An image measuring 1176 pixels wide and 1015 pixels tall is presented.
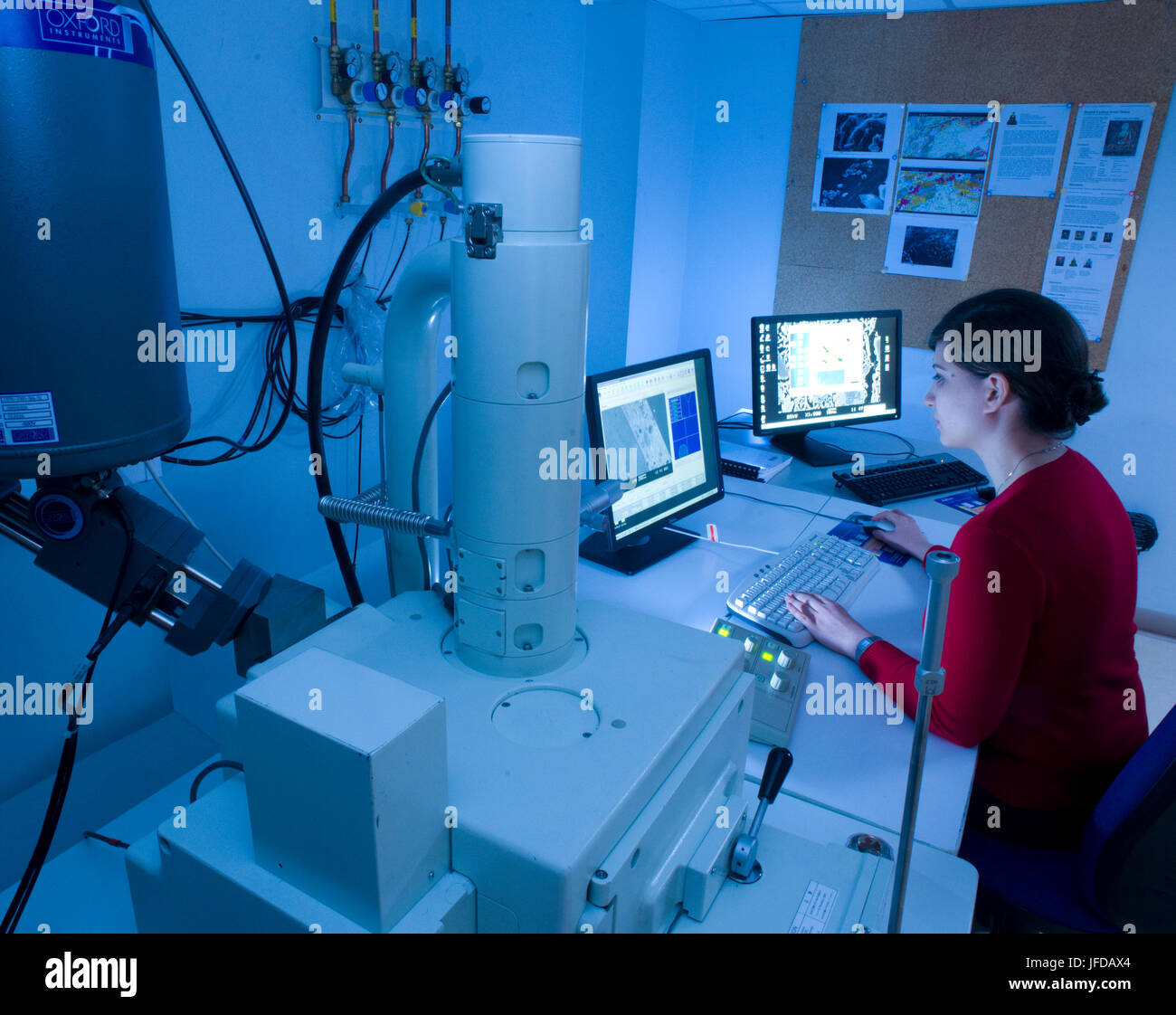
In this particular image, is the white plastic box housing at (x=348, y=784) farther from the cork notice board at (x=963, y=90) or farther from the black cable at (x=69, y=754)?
the cork notice board at (x=963, y=90)

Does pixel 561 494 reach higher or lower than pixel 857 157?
lower

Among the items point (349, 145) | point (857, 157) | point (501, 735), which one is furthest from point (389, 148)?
point (857, 157)

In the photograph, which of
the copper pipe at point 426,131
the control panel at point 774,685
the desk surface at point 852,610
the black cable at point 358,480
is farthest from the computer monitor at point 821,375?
the control panel at point 774,685

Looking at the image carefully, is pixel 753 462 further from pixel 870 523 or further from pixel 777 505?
pixel 870 523

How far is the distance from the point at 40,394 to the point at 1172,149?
3.21 meters

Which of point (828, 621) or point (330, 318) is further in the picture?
point (828, 621)

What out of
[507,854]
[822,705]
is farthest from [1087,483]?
[507,854]

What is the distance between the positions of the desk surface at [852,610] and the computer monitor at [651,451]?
8 centimetres

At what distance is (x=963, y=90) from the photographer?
2.88 metres

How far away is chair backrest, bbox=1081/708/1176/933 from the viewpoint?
1173mm

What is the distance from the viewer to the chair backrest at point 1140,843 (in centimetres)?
117

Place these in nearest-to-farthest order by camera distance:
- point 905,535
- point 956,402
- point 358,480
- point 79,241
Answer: point 79,241 → point 956,402 → point 905,535 → point 358,480

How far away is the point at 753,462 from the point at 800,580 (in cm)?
81
